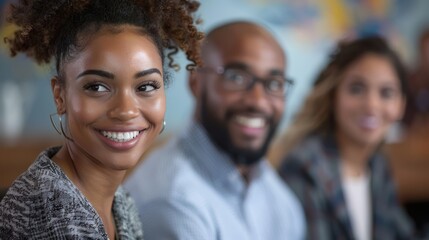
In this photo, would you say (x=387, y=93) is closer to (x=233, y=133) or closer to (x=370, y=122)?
(x=370, y=122)

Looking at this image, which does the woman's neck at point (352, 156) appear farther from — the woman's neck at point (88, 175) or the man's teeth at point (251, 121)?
the woman's neck at point (88, 175)

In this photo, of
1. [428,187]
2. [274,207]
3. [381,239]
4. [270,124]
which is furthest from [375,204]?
[428,187]

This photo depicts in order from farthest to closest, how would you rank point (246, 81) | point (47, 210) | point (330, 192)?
point (330, 192) < point (246, 81) < point (47, 210)

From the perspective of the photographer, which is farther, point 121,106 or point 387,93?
point 387,93

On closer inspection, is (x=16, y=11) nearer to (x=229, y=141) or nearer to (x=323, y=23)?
(x=229, y=141)

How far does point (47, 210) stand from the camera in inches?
31.9

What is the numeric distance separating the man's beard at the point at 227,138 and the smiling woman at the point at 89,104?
54 cm

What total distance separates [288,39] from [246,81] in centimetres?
197

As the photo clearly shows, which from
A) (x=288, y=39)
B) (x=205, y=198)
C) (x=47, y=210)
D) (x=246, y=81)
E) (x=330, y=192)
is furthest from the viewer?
(x=288, y=39)

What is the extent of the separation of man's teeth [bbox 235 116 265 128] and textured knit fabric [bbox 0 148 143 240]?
2.00 feet

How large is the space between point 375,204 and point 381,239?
0.34 feet

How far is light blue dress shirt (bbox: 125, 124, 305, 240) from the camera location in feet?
4.07

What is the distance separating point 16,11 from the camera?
932 millimetres

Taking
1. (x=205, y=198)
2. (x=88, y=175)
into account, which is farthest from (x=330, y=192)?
(x=88, y=175)
